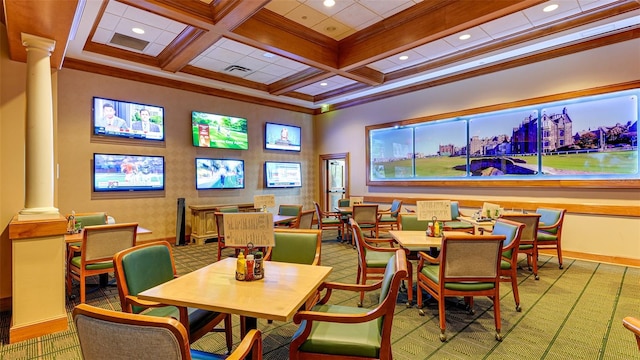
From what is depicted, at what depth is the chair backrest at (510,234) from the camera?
122 inches

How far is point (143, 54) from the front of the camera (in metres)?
5.87

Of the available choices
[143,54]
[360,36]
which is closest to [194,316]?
[360,36]

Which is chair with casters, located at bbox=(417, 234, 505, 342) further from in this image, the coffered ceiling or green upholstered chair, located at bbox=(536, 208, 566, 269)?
the coffered ceiling

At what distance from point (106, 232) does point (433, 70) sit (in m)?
6.09

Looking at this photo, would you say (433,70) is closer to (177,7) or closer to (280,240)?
(177,7)

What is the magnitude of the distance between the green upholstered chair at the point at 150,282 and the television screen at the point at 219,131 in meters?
5.11

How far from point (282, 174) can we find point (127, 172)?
3.75 m

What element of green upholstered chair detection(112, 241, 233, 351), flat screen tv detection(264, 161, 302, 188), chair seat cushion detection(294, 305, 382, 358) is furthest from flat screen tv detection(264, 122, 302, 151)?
chair seat cushion detection(294, 305, 382, 358)

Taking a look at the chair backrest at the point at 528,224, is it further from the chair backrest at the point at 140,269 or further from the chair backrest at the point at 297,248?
the chair backrest at the point at 140,269

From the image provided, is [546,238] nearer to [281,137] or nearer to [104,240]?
[104,240]

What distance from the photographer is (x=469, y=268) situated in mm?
2703

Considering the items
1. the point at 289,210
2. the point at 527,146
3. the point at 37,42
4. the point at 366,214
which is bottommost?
the point at 366,214

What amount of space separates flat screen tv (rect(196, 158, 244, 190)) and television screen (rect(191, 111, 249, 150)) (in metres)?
0.37

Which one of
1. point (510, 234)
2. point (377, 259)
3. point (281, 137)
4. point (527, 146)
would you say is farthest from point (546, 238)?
point (281, 137)
